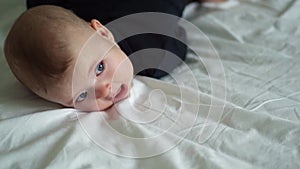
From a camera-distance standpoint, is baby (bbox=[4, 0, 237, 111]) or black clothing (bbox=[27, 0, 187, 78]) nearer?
baby (bbox=[4, 0, 237, 111])

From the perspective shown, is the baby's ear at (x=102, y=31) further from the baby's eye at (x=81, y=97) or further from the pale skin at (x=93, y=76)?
the baby's eye at (x=81, y=97)

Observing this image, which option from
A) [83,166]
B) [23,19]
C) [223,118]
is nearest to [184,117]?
[223,118]

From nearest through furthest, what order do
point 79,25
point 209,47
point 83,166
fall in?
1. point 83,166
2. point 79,25
3. point 209,47

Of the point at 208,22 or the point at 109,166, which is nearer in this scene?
the point at 109,166

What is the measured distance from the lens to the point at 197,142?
52 centimetres

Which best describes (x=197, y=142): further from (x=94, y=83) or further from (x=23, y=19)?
(x=23, y=19)

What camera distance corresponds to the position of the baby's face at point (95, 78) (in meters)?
0.55

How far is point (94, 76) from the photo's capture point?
0.57m

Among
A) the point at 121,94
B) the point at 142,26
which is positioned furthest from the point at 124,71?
the point at 142,26

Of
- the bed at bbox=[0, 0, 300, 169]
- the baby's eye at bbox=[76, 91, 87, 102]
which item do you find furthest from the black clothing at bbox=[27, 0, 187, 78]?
the baby's eye at bbox=[76, 91, 87, 102]

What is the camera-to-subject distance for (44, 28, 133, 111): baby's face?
0.55m

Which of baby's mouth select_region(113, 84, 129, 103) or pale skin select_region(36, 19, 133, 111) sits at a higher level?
pale skin select_region(36, 19, 133, 111)

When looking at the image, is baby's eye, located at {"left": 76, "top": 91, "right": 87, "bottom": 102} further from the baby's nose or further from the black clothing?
the black clothing

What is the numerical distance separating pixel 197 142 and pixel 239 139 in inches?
2.2
